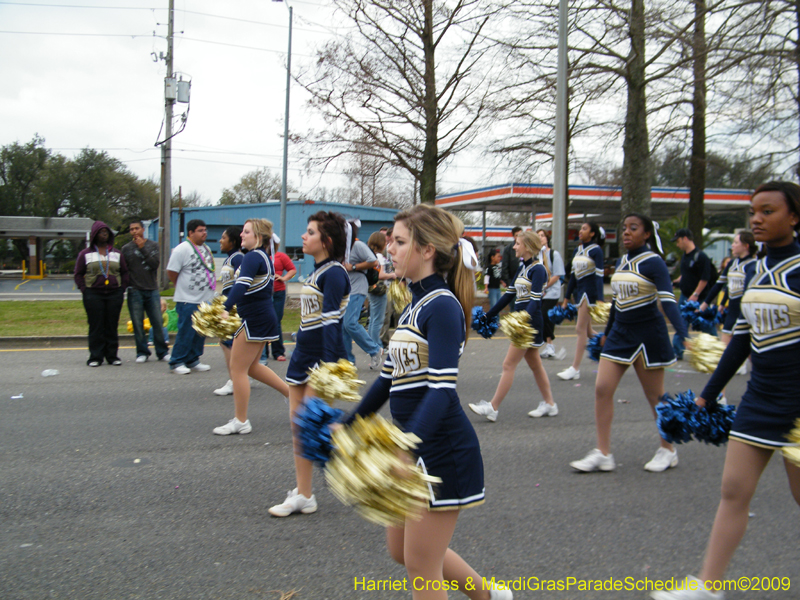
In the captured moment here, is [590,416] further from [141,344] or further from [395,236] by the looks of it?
[141,344]

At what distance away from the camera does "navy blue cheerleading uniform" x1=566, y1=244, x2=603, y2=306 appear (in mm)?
8234

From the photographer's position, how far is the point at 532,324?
6484 mm

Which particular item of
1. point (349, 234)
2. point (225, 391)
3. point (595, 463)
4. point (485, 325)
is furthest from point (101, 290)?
point (595, 463)

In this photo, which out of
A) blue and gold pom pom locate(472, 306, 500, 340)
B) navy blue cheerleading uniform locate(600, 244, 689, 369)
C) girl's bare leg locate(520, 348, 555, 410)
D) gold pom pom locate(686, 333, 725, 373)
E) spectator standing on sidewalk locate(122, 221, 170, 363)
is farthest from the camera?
spectator standing on sidewalk locate(122, 221, 170, 363)

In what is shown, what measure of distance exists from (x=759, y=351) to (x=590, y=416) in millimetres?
3777

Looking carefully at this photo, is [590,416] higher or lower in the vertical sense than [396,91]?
lower

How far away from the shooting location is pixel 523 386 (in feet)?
25.7

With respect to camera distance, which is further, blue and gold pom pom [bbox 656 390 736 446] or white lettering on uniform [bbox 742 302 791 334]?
blue and gold pom pom [bbox 656 390 736 446]

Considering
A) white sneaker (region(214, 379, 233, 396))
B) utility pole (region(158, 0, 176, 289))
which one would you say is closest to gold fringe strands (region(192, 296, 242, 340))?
white sneaker (region(214, 379, 233, 396))

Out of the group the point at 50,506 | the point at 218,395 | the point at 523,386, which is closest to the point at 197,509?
the point at 50,506

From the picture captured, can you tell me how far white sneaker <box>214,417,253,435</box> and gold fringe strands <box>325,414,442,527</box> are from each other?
381 cm

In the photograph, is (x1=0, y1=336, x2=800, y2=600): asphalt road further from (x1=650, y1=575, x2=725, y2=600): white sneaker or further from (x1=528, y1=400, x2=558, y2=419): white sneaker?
(x1=650, y1=575, x2=725, y2=600): white sneaker

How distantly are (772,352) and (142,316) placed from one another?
8.50 m

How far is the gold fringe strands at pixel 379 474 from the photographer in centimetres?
185
